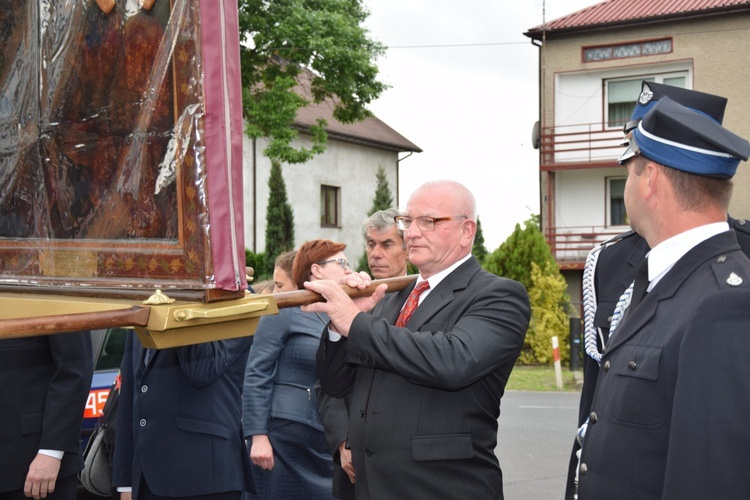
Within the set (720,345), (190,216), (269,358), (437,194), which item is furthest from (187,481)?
(720,345)

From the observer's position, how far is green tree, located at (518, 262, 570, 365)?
714 inches

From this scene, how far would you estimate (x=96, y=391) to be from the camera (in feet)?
21.1

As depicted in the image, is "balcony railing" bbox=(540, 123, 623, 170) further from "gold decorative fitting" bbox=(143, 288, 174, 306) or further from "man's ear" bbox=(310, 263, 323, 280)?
"gold decorative fitting" bbox=(143, 288, 174, 306)

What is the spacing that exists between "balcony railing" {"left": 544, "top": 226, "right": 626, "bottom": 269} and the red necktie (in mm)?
22341

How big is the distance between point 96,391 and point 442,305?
3.89m

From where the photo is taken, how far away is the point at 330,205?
3438 cm

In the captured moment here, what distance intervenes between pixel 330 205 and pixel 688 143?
106ft

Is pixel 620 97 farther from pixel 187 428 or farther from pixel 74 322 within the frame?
pixel 74 322

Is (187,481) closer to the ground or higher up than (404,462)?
closer to the ground

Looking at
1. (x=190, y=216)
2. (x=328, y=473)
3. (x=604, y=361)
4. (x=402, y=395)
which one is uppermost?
(x=190, y=216)

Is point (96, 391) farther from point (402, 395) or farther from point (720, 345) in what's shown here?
point (720, 345)

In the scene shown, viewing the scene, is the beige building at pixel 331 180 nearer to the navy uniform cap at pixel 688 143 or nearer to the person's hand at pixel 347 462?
the person's hand at pixel 347 462

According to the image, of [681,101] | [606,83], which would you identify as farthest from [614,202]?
[681,101]

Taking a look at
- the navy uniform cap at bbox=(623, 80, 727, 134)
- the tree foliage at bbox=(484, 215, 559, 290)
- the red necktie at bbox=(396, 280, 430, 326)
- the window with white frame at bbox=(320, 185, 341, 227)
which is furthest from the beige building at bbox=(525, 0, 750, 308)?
the navy uniform cap at bbox=(623, 80, 727, 134)
